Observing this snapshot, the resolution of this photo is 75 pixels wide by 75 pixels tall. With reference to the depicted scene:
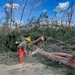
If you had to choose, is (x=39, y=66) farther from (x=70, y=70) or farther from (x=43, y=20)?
(x=43, y=20)

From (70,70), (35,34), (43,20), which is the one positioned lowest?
(70,70)

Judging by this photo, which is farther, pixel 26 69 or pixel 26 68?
pixel 26 68

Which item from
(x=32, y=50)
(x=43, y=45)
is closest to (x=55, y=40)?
(x=43, y=45)

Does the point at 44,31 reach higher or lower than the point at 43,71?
higher

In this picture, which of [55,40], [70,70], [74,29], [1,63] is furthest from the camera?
[74,29]

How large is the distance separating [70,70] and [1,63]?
10.2ft

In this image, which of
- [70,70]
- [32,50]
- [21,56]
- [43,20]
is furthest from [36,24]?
[70,70]

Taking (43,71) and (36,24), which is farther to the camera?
(36,24)

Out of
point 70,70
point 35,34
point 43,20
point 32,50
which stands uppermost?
point 43,20

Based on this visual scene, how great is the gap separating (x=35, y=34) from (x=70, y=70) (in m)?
4.14

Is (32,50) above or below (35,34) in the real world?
below

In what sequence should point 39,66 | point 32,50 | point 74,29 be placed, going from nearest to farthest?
1. point 39,66
2. point 32,50
3. point 74,29

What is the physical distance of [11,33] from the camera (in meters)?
10.6

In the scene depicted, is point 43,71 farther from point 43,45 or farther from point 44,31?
point 44,31
